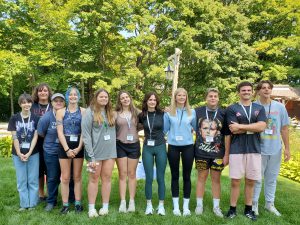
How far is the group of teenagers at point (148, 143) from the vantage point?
3.94 m

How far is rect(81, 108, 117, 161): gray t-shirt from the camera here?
3.89 meters

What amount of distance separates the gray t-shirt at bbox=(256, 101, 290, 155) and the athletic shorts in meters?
0.37

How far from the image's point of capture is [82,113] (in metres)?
4.09

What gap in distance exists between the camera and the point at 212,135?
404 centimetres

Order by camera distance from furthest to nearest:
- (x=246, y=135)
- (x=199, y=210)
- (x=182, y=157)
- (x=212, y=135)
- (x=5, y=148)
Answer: (x=5, y=148), (x=199, y=210), (x=182, y=157), (x=212, y=135), (x=246, y=135)

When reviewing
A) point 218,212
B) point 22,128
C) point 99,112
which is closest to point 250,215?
point 218,212

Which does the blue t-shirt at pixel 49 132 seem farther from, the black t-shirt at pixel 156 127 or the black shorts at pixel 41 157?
the black t-shirt at pixel 156 127

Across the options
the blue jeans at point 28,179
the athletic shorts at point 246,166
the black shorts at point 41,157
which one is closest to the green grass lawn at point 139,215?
the blue jeans at point 28,179

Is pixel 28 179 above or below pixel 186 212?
above

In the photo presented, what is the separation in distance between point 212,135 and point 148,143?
2.86 feet

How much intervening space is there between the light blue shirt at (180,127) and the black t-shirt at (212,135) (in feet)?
0.44

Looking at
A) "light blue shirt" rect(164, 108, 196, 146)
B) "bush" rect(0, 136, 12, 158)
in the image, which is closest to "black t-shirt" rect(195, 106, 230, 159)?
"light blue shirt" rect(164, 108, 196, 146)

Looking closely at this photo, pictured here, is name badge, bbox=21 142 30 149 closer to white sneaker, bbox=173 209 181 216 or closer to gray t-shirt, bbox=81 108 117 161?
gray t-shirt, bbox=81 108 117 161

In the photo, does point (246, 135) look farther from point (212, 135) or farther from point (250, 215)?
point (250, 215)
